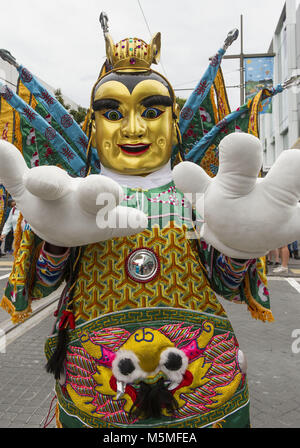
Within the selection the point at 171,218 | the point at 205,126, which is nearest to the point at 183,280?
the point at 171,218

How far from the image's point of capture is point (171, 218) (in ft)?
5.13

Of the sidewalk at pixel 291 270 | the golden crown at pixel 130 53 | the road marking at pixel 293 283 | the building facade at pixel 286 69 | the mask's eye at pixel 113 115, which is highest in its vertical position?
the building facade at pixel 286 69

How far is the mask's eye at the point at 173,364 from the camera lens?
136cm

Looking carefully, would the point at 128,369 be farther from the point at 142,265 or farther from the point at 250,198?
the point at 250,198

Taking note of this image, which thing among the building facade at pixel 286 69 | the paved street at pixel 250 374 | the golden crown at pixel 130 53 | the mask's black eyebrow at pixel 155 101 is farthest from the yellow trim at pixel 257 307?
the building facade at pixel 286 69

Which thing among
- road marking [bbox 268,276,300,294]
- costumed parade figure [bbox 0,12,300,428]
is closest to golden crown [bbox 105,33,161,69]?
costumed parade figure [bbox 0,12,300,428]

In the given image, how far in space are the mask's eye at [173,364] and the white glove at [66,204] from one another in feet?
1.55

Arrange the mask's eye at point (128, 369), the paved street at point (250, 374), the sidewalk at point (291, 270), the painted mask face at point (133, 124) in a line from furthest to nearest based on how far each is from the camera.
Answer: the sidewalk at point (291, 270)
the paved street at point (250, 374)
the painted mask face at point (133, 124)
the mask's eye at point (128, 369)

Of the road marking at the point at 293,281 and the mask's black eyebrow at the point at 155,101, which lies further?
the road marking at the point at 293,281

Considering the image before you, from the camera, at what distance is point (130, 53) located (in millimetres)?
1687

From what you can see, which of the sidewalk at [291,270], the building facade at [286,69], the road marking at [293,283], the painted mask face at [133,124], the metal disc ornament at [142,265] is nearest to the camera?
the metal disc ornament at [142,265]

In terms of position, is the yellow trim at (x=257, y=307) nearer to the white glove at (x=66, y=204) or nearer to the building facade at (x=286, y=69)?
the white glove at (x=66, y=204)

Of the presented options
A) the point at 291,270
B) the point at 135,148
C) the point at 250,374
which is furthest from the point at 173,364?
the point at 291,270

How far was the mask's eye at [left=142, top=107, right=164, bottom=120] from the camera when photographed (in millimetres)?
1615
